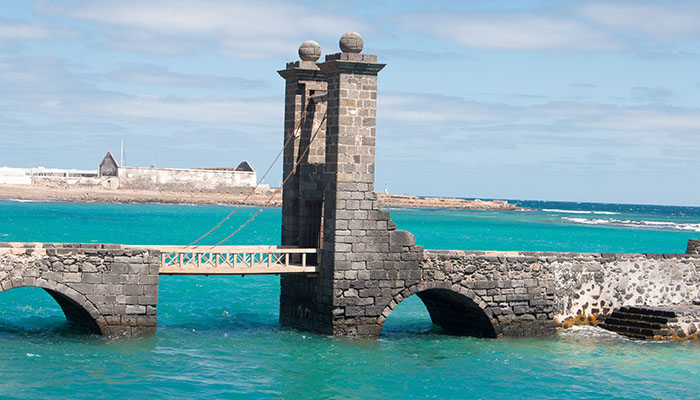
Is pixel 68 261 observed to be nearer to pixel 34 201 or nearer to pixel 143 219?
pixel 143 219

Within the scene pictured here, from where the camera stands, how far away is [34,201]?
133500 millimetres

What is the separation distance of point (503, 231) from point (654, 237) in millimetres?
14695

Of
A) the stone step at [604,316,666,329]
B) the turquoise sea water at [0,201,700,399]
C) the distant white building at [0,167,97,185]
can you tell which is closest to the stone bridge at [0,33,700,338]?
the stone step at [604,316,666,329]

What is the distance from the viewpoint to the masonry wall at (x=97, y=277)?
21812mm

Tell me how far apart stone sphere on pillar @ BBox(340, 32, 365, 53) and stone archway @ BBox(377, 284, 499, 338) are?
6337mm

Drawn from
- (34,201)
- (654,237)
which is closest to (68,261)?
(654,237)

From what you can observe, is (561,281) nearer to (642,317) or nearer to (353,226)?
(642,317)

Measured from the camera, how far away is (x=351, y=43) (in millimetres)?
24562

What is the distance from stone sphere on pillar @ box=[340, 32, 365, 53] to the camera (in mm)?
24562

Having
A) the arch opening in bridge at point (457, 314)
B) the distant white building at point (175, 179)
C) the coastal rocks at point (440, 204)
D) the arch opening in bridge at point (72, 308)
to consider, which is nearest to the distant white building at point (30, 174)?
the distant white building at point (175, 179)

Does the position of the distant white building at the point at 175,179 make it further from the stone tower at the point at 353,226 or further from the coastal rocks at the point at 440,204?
the stone tower at the point at 353,226

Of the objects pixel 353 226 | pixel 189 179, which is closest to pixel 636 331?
pixel 353 226

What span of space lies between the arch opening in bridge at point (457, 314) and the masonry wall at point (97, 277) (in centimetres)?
633

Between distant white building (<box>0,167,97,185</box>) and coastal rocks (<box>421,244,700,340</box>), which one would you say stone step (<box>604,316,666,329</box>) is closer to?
coastal rocks (<box>421,244,700,340</box>)
